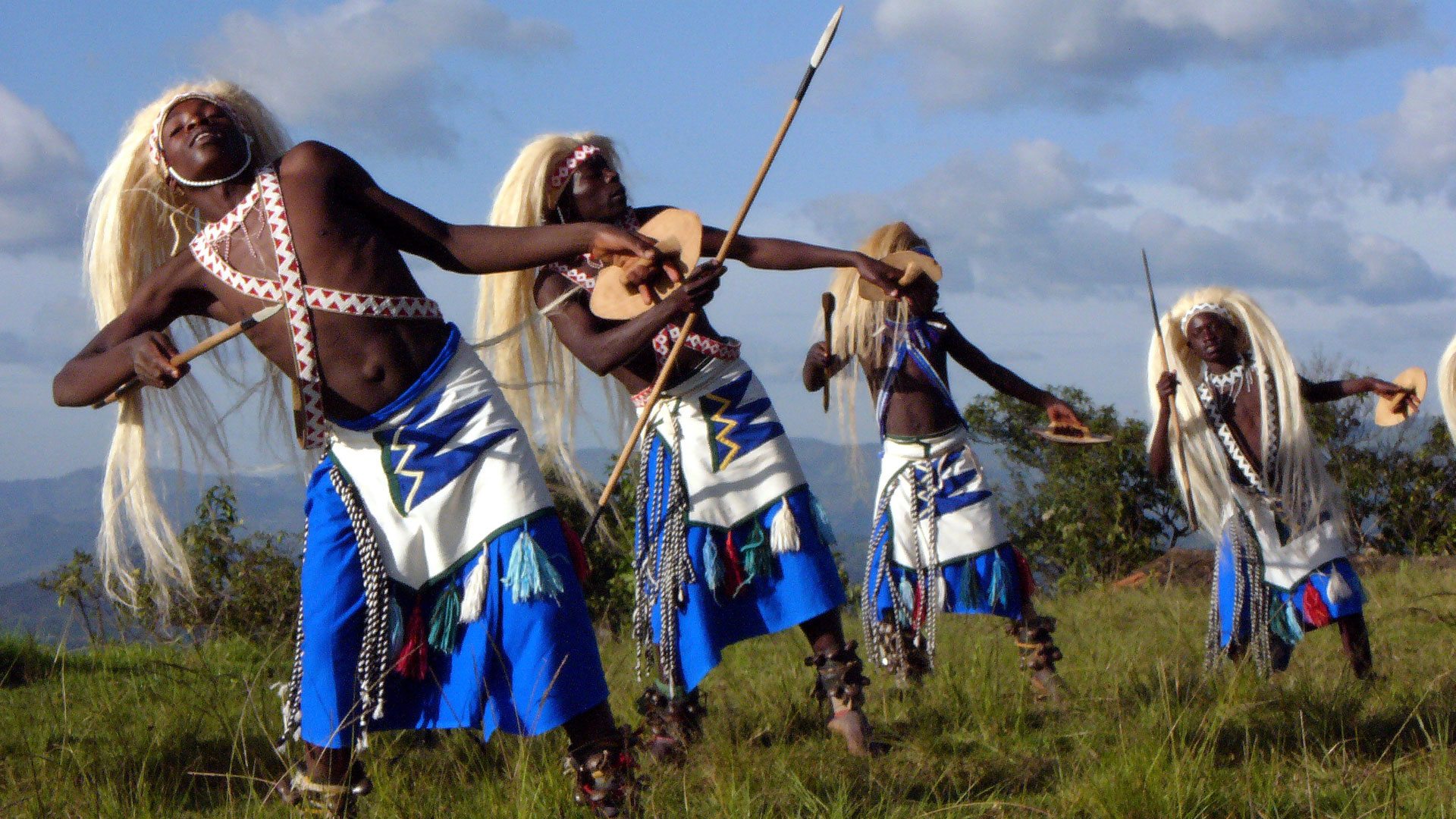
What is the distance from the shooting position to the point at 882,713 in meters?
4.81

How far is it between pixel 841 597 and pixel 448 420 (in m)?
1.69

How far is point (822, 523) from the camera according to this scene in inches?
180

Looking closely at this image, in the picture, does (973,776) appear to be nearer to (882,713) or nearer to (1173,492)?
(882,713)

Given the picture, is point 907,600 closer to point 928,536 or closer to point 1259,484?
point 928,536

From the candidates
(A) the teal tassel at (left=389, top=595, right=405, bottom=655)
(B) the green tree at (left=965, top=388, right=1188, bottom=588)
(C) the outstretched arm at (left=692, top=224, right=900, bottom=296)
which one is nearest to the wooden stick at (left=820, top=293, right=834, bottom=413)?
(C) the outstretched arm at (left=692, top=224, right=900, bottom=296)

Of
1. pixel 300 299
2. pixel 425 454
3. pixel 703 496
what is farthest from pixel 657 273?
pixel 703 496

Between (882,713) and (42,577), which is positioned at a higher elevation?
(42,577)

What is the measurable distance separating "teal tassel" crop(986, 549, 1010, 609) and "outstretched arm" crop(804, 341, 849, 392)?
102cm

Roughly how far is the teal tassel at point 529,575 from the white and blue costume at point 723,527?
52.1 inches

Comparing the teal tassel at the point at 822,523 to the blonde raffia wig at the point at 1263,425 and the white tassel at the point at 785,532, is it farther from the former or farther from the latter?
the blonde raffia wig at the point at 1263,425

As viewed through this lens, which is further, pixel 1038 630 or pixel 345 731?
pixel 1038 630

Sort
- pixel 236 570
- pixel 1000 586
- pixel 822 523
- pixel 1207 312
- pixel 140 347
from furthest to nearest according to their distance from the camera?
pixel 236 570
pixel 1207 312
pixel 1000 586
pixel 822 523
pixel 140 347

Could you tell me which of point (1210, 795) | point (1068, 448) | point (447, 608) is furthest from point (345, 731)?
point (1068, 448)

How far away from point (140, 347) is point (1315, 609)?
4435 millimetres
